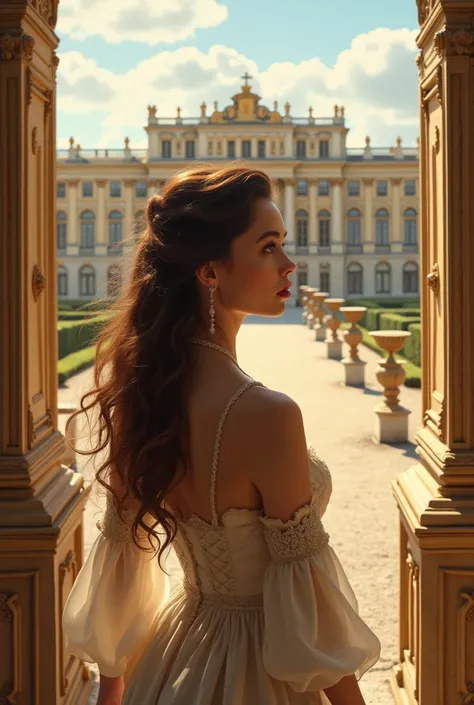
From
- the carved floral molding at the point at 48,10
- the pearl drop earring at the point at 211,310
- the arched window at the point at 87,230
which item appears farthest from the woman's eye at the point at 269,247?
the arched window at the point at 87,230

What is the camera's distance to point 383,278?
1934 inches

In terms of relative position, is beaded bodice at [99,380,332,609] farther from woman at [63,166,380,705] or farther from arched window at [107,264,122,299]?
arched window at [107,264,122,299]

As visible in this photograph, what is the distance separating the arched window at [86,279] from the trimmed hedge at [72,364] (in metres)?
32.2

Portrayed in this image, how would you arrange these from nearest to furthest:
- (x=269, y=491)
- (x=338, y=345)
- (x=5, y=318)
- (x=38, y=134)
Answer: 1. (x=269, y=491)
2. (x=5, y=318)
3. (x=38, y=134)
4. (x=338, y=345)

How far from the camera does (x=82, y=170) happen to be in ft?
161

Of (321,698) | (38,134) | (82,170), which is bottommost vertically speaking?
(321,698)

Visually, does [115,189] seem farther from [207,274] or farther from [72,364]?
[207,274]

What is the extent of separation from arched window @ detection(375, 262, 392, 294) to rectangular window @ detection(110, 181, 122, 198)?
48.0 ft

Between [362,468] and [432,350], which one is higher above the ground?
[432,350]

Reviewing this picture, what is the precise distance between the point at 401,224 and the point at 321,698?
4904cm

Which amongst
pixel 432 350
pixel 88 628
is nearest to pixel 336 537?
pixel 432 350

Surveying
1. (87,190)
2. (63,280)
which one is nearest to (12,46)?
(63,280)

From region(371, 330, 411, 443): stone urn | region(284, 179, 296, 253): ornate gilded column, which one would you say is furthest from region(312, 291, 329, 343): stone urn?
region(284, 179, 296, 253): ornate gilded column

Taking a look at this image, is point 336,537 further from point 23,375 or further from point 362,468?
point 23,375
